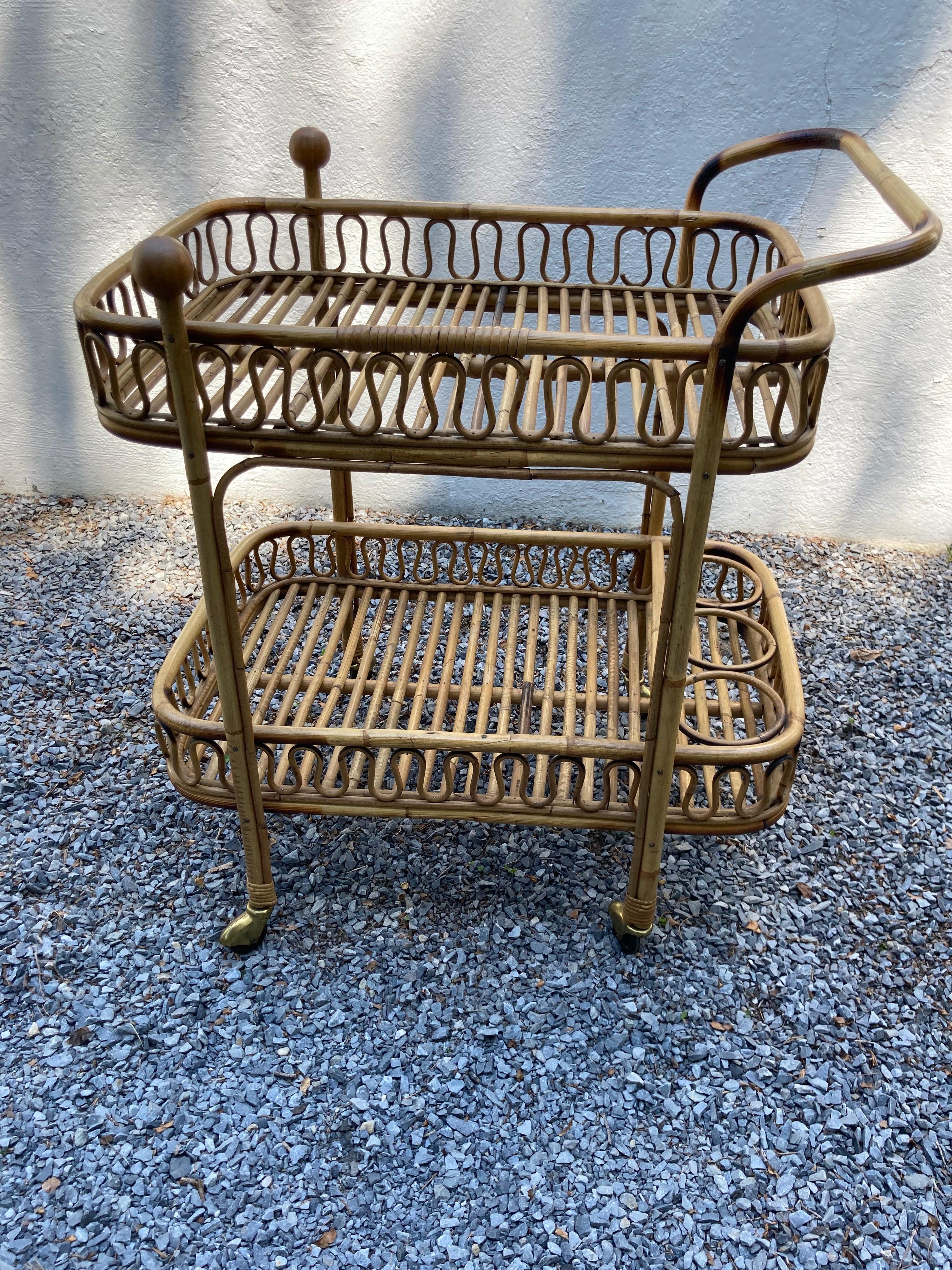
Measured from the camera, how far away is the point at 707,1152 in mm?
1499

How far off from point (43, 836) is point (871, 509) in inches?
97.2

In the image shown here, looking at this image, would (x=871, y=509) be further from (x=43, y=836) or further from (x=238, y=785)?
(x=43, y=836)

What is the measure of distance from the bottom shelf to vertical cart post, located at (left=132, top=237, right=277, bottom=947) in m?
0.07

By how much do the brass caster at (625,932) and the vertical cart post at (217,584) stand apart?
0.62 metres

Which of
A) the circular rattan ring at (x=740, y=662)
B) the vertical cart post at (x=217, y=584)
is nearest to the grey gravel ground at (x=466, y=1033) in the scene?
the vertical cart post at (x=217, y=584)

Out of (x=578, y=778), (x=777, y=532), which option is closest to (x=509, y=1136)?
(x=578, y=778)

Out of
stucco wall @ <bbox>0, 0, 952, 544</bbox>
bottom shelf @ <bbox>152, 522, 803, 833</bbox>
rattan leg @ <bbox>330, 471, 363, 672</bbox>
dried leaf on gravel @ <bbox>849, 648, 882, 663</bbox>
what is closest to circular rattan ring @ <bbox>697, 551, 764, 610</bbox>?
bottom shelf @ <bbox>152, 522, 803, 833</bbox>

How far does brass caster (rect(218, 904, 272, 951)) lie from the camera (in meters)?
1.75

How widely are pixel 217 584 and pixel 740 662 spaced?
1.08 m

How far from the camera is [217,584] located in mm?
1463

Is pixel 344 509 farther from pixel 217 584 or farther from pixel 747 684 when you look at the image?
pixel 747 684

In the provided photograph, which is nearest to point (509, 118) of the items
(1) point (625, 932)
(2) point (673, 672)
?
(2) point (673, 672)

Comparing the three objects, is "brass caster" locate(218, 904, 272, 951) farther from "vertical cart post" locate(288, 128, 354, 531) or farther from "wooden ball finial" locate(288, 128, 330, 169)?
"wooden ball finial" locate(288, 128, 330, 169)

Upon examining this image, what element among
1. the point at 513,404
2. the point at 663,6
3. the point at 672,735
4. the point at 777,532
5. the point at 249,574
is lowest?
the point at 777,532
